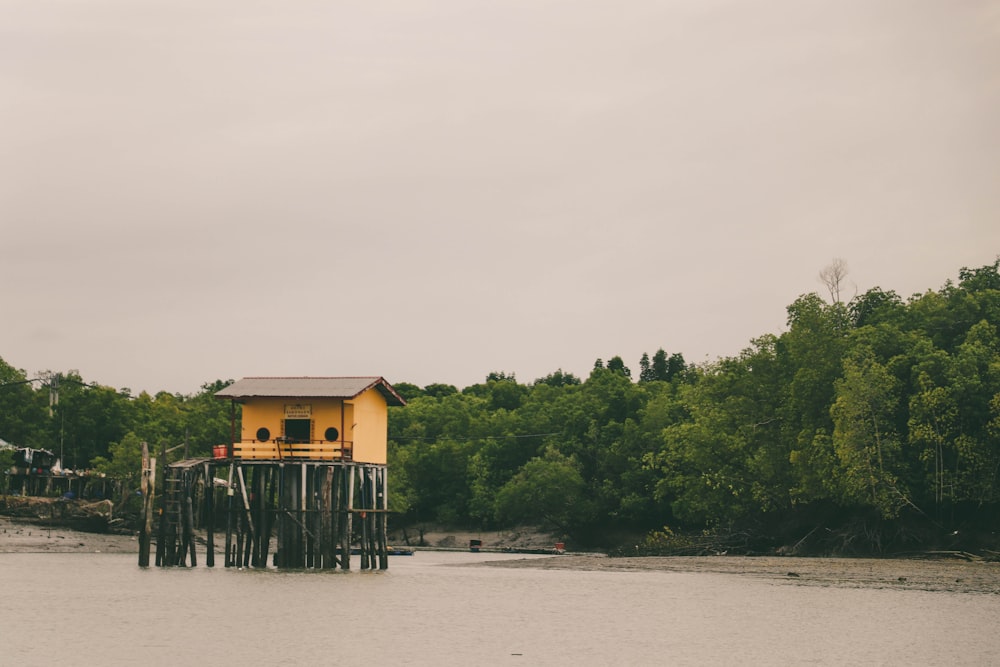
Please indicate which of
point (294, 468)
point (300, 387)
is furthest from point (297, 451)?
point (300, 387)

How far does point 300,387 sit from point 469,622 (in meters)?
20.5

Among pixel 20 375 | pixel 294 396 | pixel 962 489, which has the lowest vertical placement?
pixel 962 489

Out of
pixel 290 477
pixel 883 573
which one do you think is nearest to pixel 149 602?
pixel 290 477

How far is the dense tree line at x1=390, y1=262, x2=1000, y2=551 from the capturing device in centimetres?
6412

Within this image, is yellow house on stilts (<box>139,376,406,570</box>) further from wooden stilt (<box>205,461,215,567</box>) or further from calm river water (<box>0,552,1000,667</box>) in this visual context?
calm river water (<box>0,552,1000,667</box>)

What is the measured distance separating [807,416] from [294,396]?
34.4 metres

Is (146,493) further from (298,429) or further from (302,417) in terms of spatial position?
(302,417)

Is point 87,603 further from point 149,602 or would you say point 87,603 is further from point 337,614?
point 337,614

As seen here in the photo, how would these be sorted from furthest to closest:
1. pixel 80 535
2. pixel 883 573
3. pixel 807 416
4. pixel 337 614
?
pixel 80 535
pixel 807 416
pixel 883 573
pixel 337 614

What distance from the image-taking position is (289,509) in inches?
2119

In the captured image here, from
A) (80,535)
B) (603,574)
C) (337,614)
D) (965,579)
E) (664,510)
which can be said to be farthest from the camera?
(664,510)

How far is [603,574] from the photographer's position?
197ft

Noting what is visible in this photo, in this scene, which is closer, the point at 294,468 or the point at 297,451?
the point at 297,451

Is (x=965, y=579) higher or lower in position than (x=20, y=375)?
lower
